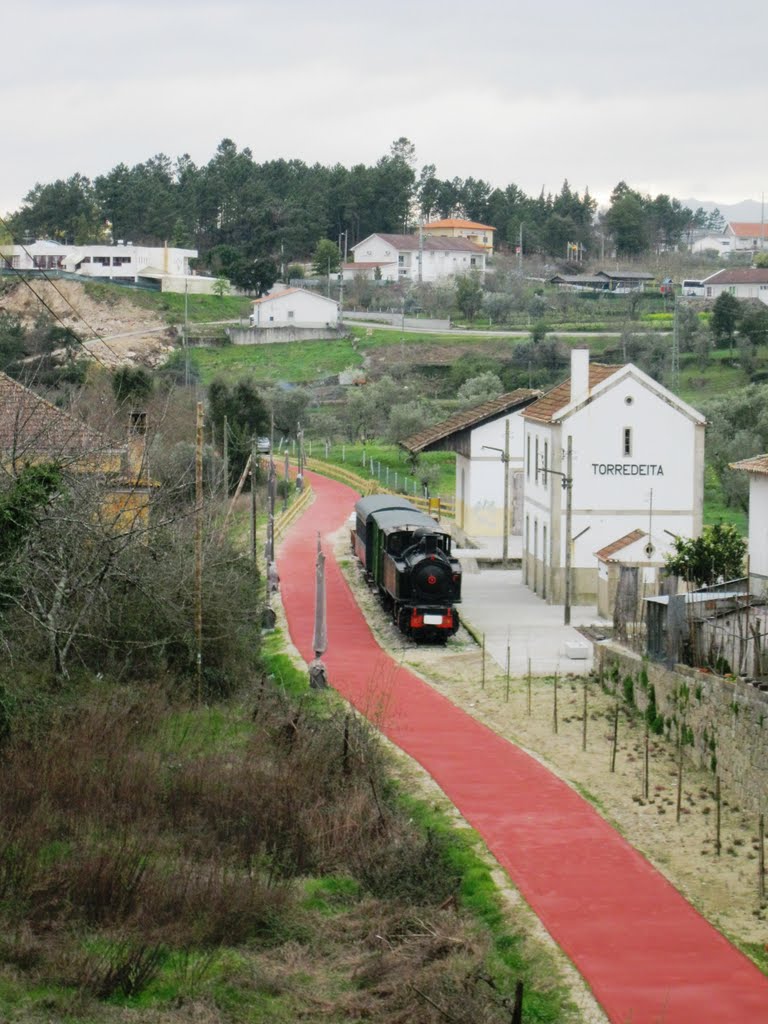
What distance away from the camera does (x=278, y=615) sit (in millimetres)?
37062

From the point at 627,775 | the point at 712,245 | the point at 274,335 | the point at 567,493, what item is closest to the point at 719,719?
the point at 627,775

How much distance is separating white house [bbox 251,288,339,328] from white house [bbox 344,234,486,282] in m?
24.5

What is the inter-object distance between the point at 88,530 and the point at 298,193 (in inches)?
5218

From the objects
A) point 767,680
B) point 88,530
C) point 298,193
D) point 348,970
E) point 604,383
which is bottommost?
point 348,970

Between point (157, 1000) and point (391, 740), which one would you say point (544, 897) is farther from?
point (391, 740)

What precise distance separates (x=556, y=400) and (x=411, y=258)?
Result: 104 m

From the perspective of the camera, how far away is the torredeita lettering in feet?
129

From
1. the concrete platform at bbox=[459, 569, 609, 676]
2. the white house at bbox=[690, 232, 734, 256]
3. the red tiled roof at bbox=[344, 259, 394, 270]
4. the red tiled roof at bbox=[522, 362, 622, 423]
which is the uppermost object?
the white house at bbox=[690, 232, 734, 256]

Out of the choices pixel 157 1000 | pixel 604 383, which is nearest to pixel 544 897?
pixel 157 1000

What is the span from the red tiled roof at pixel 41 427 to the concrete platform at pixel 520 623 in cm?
924

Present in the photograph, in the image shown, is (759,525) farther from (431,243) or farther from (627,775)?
(431,243)

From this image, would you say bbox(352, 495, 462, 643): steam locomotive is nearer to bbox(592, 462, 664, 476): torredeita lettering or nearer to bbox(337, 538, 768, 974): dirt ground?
bbox(337, 538, 768, 974): dirt ground

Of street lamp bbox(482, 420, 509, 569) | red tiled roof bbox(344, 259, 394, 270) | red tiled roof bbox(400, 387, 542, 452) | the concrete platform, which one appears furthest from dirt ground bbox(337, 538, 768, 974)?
red tiled roof bbox(344, 259, 394, 270)

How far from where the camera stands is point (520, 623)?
36.8 m
